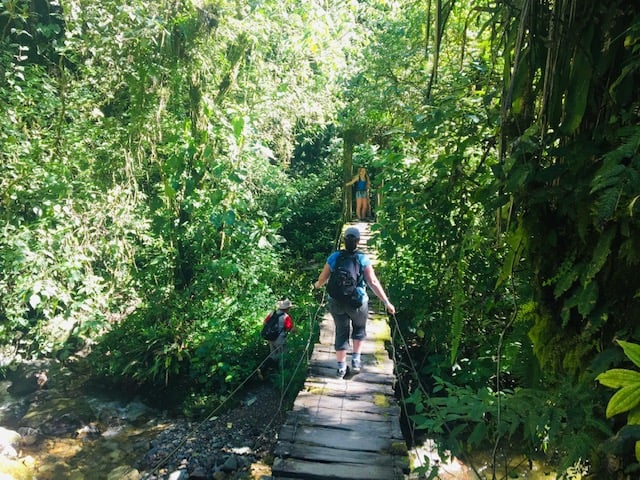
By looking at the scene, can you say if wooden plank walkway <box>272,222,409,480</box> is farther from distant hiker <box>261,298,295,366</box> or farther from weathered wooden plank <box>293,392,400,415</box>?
distant hiker <box>261,298,295,366</box>

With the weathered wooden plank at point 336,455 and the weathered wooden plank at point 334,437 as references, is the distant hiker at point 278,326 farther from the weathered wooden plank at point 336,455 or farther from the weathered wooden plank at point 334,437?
the weathered wooden plank at point 336,455

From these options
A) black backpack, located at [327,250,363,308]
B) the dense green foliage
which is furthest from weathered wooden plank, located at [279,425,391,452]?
the dense green foliage

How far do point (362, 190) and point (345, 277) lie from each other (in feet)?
22.0

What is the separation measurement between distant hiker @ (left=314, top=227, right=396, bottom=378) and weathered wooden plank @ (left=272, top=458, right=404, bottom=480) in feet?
4.46

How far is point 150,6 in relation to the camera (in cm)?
607

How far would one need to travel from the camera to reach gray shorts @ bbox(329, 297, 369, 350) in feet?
15.2

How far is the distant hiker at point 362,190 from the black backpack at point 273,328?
469 cm

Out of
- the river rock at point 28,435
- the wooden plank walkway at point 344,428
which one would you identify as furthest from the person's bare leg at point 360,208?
the river rock at point 28,435

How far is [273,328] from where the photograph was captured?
273 inches

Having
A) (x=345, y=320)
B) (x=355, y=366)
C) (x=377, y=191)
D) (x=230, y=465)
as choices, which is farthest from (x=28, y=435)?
(x=377, y=191)

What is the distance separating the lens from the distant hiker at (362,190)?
10.8 meters

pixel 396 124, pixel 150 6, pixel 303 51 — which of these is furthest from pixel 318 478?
pixel 303 51

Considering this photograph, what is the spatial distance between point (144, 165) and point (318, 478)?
6162 mm

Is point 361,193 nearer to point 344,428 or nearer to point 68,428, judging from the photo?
point 68,428
